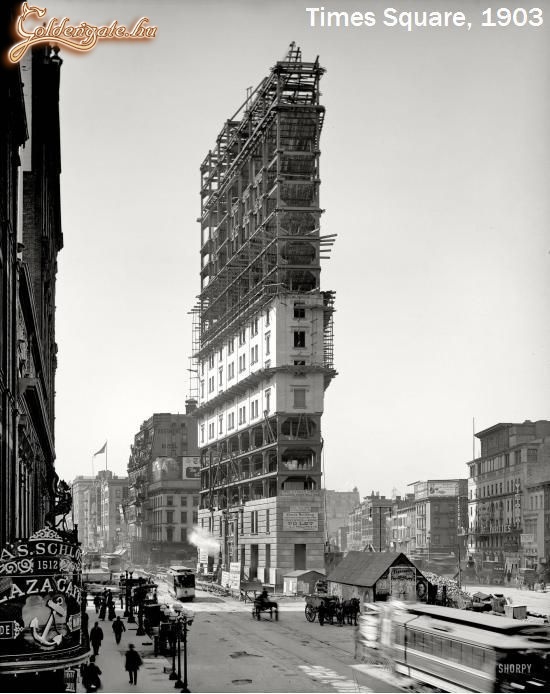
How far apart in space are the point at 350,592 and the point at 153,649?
13.6 m

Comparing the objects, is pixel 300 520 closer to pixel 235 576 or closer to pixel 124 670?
pixel 235 576

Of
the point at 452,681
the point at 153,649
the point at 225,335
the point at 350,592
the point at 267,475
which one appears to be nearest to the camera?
the point at 452,681

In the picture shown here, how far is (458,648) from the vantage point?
2433 centimetres

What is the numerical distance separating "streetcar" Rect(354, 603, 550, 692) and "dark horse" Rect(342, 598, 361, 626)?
1871 cm

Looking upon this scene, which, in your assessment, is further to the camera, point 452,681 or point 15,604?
point 452,681

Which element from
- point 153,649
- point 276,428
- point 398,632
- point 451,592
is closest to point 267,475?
point 276,428

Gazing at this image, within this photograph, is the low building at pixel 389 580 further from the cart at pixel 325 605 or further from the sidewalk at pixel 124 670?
the sidewalk at pixel 124 670

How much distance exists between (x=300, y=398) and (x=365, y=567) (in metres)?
32.9

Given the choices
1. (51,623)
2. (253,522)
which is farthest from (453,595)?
(51,623)

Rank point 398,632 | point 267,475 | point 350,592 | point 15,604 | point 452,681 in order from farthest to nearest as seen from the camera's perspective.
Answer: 1. point 267,475
2. point 350,592
3. point 398,632
4. point 452,681
5. point 15,604

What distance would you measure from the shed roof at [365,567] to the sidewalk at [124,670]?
1111 centimetres

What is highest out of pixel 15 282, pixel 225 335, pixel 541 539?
pixel 225 335

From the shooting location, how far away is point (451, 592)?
5441 centimetres

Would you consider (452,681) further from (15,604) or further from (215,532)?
(215,532)
